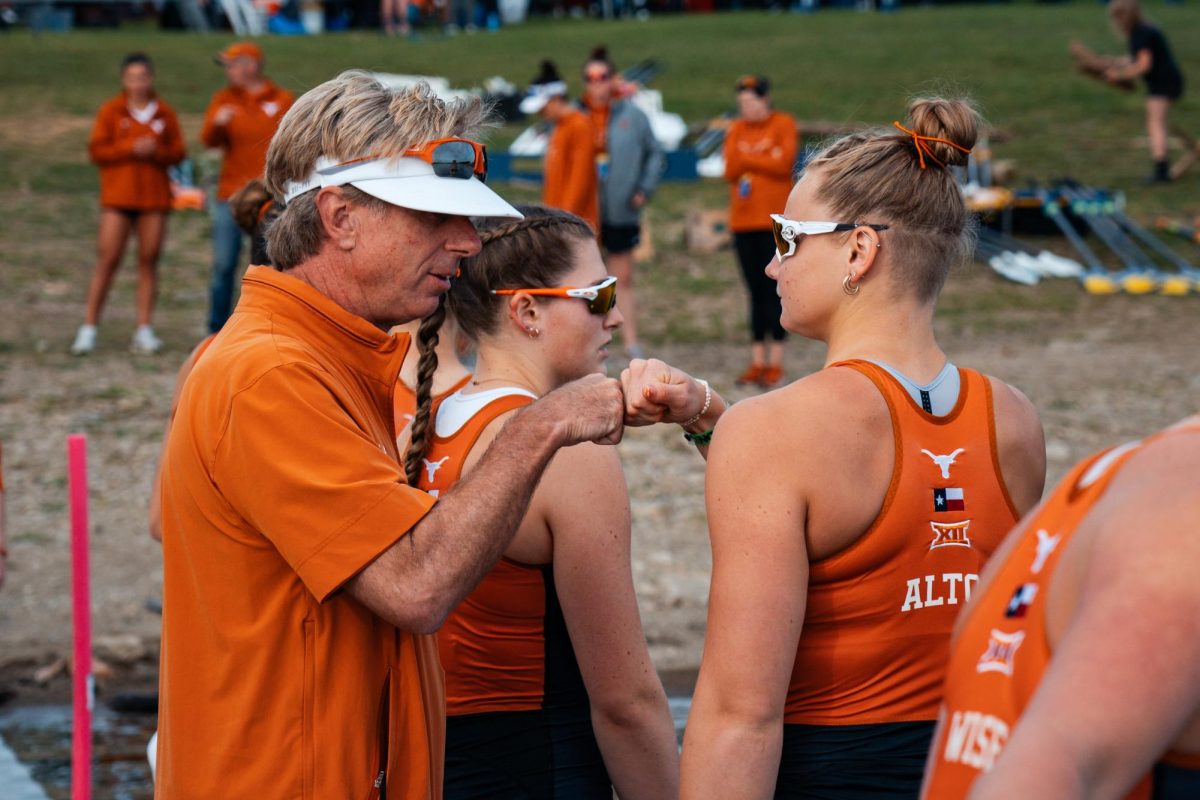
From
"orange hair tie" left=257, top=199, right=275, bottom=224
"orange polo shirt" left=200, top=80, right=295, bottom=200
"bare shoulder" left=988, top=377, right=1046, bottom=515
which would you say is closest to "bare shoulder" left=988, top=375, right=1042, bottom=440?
"bare shoulder" left=988, top=377, right=1046, bottom=515

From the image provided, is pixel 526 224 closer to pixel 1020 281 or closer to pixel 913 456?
pixel 913 456

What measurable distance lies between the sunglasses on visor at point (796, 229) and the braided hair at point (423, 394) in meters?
0.69

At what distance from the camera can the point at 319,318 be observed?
2.45 meters

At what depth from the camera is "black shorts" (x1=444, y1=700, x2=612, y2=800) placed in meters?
2.92

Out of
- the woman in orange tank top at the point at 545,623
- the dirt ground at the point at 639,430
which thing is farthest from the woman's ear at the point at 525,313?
the dirt ground at the point at 639,430

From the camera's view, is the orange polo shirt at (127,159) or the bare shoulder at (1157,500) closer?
the bare shoulder at (1157,500)

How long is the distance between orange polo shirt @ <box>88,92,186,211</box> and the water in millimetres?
6188

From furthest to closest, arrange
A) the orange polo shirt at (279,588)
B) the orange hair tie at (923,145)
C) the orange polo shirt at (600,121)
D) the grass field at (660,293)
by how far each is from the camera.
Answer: the orange polo shirt at (600,121) → the grass field at (660,293) → the orange hair tie at (923,145) → the orange polo shirt at (279,588)

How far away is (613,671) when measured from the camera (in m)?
2.85

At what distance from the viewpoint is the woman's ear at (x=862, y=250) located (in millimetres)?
2586

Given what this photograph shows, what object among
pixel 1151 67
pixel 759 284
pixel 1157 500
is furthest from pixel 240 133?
pixel 1151 67

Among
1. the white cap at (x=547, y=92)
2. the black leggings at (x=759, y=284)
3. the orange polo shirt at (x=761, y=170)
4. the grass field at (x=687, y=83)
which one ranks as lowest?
the grass field at (x=687, y=83)

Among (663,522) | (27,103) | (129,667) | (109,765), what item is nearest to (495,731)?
(109,765)

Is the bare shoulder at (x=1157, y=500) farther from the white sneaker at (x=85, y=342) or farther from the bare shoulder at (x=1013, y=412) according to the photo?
the white sneaker at (x=85, y=342)
